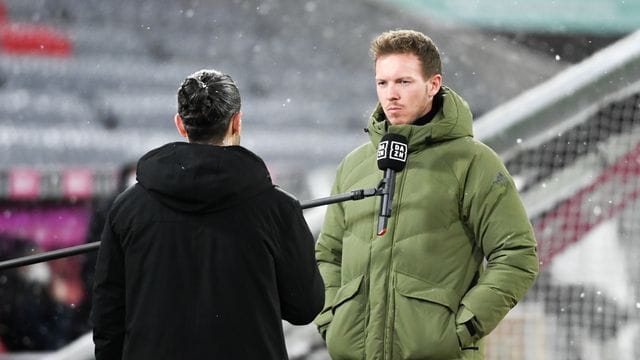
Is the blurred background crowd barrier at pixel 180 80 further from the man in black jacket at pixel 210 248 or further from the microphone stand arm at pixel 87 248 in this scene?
the man in black jacket at pixel 210 248

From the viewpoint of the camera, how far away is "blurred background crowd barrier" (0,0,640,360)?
6.69 m

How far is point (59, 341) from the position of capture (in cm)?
647

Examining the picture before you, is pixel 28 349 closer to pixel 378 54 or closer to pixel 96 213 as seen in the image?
pixel 96 213

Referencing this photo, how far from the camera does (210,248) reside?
4.50 ft

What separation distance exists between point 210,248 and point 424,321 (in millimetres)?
457

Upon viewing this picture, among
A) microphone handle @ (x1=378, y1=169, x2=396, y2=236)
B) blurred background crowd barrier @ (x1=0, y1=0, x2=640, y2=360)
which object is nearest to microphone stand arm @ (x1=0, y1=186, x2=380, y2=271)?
microphone handle @ (x1=378, y1=169, x2=396, y2=236)

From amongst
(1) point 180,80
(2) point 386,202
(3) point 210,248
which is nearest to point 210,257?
(3) point 210,248

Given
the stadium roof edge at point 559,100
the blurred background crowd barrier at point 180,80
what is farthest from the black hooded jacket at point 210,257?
the blurred background crowd barrier at point 180,80

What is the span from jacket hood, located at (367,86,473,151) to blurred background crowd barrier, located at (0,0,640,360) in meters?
2.78

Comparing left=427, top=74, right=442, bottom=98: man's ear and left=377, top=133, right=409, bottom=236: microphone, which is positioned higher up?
left=427, top=74, right=442, bottom=98: man's ear

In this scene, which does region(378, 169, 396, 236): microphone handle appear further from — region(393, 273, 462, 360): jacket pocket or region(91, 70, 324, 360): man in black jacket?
region(91, 70, 324, 360): man in black jacket

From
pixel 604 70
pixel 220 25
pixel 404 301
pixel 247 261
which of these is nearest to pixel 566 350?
pixel 604 70

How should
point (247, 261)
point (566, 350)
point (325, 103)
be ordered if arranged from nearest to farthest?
1. point (247, 261)
2. point (566, 350)
3. point (325, 103)

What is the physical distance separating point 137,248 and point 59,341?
531 centimetres
